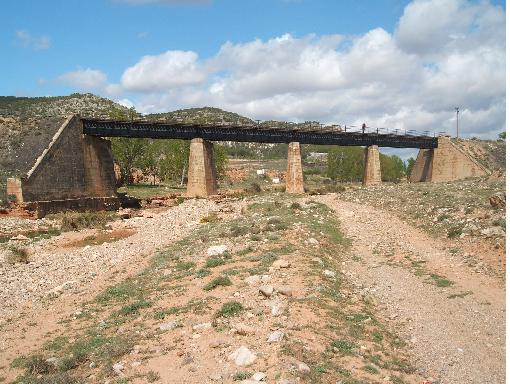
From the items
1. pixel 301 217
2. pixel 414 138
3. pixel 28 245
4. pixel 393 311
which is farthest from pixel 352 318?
pixel 414 138

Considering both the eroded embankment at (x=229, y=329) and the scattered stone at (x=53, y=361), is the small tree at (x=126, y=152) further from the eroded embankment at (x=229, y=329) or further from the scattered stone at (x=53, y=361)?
the scattered stone at (x=53, y=361)

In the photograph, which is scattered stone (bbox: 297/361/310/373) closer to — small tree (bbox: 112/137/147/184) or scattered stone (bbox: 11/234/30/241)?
scattered stone (bbox: 11/234/30/241)

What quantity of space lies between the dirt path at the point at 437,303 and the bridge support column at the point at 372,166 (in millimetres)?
37747

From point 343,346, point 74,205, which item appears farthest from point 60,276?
point 74,205

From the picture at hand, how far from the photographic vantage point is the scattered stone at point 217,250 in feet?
58.2

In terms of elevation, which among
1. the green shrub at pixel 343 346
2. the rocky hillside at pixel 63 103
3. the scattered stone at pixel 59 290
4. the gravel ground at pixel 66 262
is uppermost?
the rocky hillside at pixel 63 103

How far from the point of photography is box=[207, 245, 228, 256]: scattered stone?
17.7 m

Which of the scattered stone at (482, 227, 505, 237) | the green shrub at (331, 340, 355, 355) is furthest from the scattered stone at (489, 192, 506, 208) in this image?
the green shrub at (331, 340, 355, 355)

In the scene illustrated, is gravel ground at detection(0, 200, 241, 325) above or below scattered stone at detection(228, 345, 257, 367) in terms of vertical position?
below

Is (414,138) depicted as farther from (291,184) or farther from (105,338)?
(105,338)

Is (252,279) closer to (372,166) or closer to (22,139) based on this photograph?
(22,139)

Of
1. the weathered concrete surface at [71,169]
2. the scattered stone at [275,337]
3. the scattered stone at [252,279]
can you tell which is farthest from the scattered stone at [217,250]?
the weathered concrete surface at [71,169]

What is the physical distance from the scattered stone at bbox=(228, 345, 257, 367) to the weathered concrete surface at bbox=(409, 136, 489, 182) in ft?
199

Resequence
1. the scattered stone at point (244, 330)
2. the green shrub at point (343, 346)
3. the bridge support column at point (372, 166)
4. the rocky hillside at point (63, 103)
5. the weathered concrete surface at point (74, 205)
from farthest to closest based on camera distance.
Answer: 1. the rocky hillside at point (63, 103)
2. the bridge support column at point (372, 166)
3. the weathered concrete surface at point (74, 205)
4. the scattered stone at point (244, 330)
5. the green shrub at point (343, 346)
